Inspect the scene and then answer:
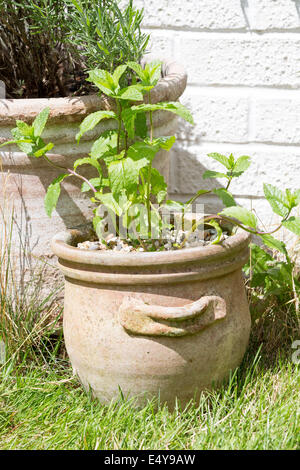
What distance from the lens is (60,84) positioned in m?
2.20

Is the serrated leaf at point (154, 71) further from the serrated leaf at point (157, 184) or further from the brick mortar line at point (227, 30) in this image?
the brick mortar line at point (227, 30)

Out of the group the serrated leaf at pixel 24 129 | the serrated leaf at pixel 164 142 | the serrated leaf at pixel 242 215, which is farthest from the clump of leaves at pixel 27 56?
the serrated leaf at pixel 242 215

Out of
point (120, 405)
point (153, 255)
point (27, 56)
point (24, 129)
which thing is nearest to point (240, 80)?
point (27, 56)

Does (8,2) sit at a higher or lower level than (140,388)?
higher

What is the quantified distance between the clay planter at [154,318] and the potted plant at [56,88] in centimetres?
24

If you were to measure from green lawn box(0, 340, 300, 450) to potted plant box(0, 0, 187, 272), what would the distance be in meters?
0.40

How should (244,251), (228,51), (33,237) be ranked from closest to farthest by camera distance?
1. (244,251)
2. (33,237)
3. (228,51)

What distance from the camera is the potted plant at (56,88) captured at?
1.87m

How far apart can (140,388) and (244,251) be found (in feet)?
1.63

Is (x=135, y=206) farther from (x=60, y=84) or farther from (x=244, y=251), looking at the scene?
(x=60, y=84)

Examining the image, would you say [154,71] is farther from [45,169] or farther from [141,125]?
[45,169]

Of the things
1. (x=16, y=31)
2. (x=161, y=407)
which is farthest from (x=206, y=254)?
(x=16, y=31)

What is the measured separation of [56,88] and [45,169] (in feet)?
1.39
